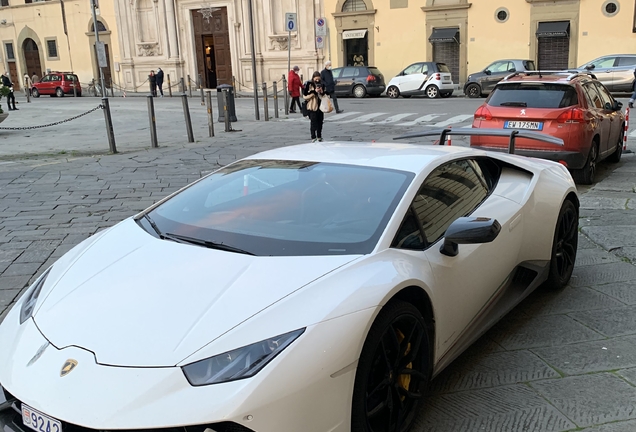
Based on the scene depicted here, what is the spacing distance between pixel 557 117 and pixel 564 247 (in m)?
4.15

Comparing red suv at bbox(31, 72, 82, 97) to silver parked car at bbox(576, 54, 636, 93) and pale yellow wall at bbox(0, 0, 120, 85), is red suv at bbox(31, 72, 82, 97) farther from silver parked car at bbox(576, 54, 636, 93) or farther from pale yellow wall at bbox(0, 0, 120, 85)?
silver parked car at bbox(576, 54, 636, 93)

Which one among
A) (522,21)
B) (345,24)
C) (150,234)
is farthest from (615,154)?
(345,24)

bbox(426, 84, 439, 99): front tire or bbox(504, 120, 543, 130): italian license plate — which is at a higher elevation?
bbox(504, 120, 543, 130): italian license plate

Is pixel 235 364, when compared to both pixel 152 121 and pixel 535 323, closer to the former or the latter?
pixel 535 323

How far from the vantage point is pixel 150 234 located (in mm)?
3115

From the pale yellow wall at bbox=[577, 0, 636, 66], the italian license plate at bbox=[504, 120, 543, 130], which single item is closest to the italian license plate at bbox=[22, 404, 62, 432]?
the italian license plate at bbox=[504, 120, 543, 130]

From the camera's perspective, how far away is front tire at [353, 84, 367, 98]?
25781 millimetres

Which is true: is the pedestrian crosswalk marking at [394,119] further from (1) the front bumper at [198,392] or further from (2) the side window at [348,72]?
(1) the front bumper at [198,392]

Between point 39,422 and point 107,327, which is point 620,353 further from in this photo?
point 39,422

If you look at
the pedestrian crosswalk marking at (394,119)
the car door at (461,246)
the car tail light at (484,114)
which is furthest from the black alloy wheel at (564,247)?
the pedestrian crosswalk marking at (394,119)

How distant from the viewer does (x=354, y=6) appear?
31.0 m

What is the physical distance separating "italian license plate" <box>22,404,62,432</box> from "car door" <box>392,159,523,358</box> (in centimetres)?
152

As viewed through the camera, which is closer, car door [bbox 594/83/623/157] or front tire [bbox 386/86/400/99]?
car door [bbox 594/83/623/157]

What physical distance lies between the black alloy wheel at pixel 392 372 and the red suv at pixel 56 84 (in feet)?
127
